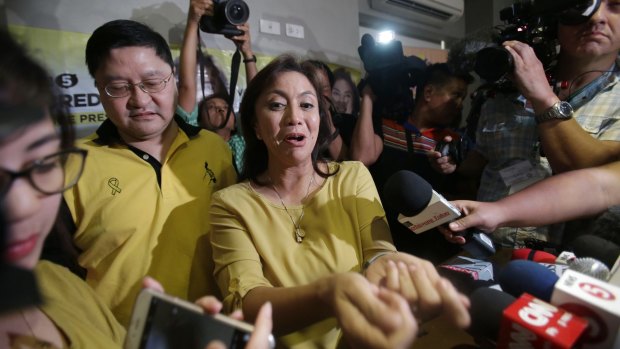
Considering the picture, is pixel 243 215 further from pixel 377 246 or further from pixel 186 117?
pixel 186 117

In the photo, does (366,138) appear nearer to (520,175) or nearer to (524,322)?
(520,175)

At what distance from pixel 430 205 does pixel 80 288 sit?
2.44 feet

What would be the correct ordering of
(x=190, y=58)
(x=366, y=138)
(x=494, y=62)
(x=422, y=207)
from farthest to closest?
(x=366, y=138) → (x=190, y=58) → (x=494, y=62) → (x=422, y=207)

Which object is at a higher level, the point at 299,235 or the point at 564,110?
the point at 564,110

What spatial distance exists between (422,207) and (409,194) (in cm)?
4

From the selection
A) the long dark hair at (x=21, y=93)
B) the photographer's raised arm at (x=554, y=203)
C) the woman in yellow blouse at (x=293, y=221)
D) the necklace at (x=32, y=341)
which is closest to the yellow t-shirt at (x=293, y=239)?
the woman in yellow blouse at (x=293, y=221)

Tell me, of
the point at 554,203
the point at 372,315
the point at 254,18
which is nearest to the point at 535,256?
the point at 554,203

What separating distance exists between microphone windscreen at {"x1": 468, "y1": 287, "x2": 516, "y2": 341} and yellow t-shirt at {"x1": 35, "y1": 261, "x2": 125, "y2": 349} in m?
0.63

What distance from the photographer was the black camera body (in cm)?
162

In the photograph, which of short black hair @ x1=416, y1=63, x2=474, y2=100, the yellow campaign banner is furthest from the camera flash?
the yellow campaign banner

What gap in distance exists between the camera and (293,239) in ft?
3.26

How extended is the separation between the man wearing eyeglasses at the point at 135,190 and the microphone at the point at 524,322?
2.53 ft

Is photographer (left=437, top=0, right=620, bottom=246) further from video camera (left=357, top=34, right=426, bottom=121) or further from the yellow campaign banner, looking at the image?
the yellow campaign banner

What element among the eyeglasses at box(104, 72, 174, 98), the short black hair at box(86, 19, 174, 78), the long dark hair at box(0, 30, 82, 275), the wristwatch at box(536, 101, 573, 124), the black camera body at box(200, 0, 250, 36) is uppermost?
the black camera body at box(200, 0, 250, 36)
